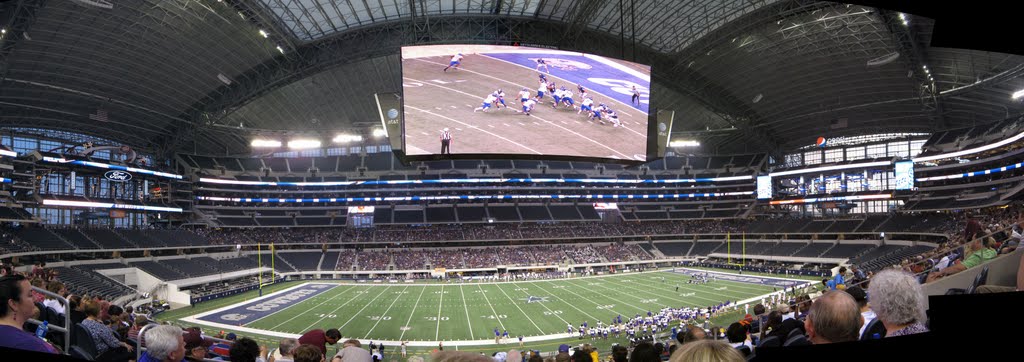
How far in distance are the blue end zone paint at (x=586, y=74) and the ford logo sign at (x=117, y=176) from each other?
49562mm

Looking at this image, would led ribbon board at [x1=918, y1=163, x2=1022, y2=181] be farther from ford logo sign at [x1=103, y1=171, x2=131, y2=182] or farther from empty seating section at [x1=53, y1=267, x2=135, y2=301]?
ford logo sign at [x1=103, y1=171, x2=131, y2=182]

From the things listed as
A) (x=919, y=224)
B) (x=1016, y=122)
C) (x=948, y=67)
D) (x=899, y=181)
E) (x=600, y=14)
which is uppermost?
(x=600, y=14)

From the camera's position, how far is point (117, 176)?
47906mm

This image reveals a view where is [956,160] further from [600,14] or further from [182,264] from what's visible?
[182,264]

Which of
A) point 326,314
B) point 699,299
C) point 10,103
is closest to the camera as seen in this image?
point 326,314

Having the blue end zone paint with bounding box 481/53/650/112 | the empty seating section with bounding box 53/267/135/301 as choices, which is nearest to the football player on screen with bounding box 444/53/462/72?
the blue end zone paint with bounding box 481/53/650/112

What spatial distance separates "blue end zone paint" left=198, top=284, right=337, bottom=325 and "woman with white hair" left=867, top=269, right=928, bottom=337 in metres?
33.6

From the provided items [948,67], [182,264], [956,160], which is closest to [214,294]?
[182,264]

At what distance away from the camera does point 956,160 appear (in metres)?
47.9

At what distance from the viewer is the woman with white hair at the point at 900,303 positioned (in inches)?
121

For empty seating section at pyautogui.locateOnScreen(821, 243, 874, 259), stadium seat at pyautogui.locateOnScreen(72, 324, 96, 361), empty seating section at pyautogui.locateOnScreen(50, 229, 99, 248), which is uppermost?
stadium seat at pyautogui.locateOnScreen(72, 324, 96, 361)

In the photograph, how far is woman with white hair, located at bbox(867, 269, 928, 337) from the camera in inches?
121

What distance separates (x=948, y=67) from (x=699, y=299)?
1052 inches

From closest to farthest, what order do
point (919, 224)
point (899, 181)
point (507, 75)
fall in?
point (507, 75)
point (919, 224)
point (899, 181)
